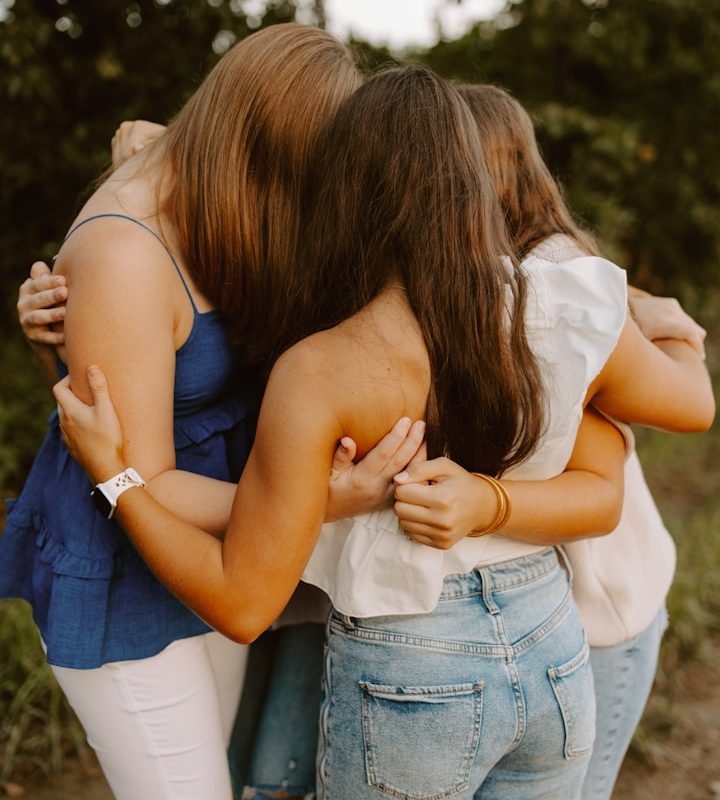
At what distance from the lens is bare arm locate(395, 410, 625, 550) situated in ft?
5.22

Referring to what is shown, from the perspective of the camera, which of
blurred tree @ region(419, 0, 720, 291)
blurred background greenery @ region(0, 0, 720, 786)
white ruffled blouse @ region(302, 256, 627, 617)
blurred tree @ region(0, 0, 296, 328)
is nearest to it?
white ruffled blouse @ region(302, 256, 627, 617)

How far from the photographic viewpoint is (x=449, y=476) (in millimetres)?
1644

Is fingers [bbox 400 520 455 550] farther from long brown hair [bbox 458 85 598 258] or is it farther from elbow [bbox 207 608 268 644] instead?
long brown hair [bbox 458 85 598 258]

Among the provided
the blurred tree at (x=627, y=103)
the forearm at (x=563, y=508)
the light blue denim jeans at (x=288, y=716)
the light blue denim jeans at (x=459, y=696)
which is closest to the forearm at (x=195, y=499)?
the light blue denim jeans at (x=459, y=696)

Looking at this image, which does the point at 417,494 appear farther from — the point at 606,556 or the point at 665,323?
the point at 665,323

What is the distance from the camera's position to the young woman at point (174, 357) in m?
1.73

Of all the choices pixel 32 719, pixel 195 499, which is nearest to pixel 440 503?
pixel 195 499

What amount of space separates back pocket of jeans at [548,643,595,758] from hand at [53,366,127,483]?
0.96 meters

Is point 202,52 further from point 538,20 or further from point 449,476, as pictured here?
point 449,476

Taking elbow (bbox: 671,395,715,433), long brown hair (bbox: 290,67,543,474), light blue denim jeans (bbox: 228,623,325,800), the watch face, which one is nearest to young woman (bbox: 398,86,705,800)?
elbow (bbox: 671,395,715,433)

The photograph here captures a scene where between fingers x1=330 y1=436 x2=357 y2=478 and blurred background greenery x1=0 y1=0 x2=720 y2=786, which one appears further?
blurred background greenery x1=0 y1=0 x2=720 y2=786

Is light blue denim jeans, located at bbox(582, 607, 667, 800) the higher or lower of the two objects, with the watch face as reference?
lower

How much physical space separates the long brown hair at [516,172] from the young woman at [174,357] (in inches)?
13.8

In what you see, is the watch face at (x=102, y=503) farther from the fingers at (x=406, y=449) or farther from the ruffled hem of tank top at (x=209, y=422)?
the fingers at (x=406, y=449)
